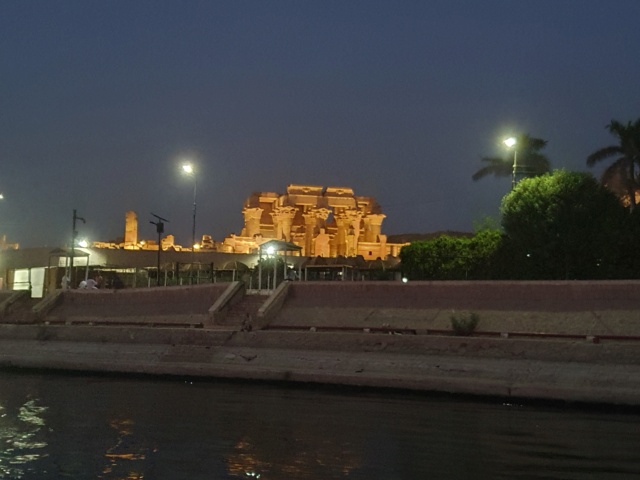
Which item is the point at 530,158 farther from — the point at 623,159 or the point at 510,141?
the point at 510,141

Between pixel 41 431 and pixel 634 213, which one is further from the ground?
pixel 634 213

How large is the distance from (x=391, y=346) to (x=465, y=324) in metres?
2.55

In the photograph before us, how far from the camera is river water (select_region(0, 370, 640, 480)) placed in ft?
39.8

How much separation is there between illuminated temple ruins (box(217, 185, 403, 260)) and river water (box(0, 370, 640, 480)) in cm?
6854

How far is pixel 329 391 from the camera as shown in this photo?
906 inches

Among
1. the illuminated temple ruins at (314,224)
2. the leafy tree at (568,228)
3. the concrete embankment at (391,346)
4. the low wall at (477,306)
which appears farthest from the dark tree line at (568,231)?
the illuminated temple ruins at (314,224)

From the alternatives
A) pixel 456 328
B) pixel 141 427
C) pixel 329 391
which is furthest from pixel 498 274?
pixel 141 427

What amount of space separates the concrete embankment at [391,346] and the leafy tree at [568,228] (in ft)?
30.8

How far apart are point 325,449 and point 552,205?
24.6 metres

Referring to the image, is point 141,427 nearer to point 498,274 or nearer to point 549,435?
point 549,435

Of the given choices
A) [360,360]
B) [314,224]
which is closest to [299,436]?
[360,360]

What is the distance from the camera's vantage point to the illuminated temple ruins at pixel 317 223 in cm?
9156

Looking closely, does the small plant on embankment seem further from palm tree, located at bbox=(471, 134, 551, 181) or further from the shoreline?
palm tree, located at bbox=(471, 134, 551, 181)

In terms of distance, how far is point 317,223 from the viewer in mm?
93062
